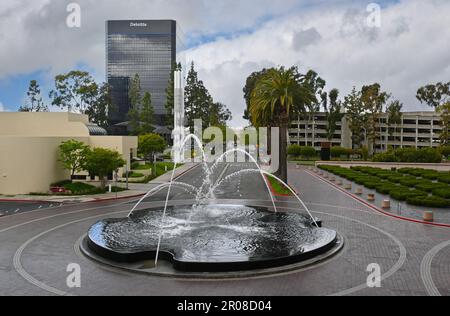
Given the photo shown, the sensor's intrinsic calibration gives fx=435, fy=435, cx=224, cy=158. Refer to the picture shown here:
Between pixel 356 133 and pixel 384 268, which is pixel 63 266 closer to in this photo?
pixel 384 268

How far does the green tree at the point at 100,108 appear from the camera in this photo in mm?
106375

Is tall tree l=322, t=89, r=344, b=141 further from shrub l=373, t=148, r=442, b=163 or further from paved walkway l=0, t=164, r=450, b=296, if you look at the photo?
paved walkway l=0, t=164, r=450, b=296

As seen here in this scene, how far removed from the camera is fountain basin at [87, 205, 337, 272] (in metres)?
17.1

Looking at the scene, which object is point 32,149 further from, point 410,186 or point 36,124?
point 410,186

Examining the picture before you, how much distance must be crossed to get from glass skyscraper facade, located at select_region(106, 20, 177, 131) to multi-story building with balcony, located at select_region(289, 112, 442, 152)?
72.5m

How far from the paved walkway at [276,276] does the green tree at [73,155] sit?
12.5 m

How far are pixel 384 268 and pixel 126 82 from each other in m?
168

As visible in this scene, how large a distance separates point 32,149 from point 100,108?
6983cm

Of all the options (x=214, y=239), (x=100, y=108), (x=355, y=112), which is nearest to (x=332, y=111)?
(x=355, y=112)

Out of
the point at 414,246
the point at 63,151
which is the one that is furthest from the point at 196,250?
the point at 63,151

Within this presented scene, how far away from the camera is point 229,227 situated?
911 inches

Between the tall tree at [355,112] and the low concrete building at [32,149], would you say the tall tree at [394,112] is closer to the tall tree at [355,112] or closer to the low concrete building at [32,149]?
the tall tree at [355,112]

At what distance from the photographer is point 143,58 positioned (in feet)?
570
